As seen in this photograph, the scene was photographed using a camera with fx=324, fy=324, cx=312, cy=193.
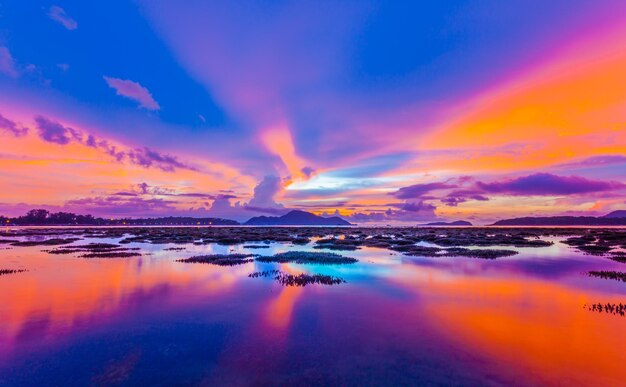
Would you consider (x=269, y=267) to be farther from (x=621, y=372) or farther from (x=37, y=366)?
(x=621, y=372)

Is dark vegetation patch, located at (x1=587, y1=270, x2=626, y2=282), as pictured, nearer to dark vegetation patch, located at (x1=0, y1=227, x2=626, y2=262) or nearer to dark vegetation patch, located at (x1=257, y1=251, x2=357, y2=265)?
dark vegetation patch, located at (x1=0, y1=227, x2=626, y2=262)

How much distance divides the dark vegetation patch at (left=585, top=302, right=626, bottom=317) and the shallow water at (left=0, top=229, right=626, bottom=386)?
0.61 metres

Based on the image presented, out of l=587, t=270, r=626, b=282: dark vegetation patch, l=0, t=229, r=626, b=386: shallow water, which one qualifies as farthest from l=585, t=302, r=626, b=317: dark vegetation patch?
l=587, t=270, r=626, b=282: dark vegetation patch

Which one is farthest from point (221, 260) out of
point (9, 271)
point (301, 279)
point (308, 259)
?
point (9, 271)

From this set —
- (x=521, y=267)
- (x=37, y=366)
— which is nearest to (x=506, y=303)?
(x=521, y=267)

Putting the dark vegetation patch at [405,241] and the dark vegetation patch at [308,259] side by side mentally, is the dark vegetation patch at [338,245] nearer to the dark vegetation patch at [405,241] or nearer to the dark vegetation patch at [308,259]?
the dark vegetation patch at [405,241]

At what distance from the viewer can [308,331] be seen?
1403 cm

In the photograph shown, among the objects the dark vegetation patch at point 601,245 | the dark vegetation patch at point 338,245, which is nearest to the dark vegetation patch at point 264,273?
the dark vegetation patch at point 338,245

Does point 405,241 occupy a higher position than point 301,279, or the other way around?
point 405,241

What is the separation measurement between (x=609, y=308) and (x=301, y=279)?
1863 cm

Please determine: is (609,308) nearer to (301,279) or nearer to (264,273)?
(301,279)

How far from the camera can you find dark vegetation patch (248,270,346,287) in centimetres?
2423

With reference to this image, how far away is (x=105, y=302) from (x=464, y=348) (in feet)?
62.0

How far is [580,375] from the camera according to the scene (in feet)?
33.2
